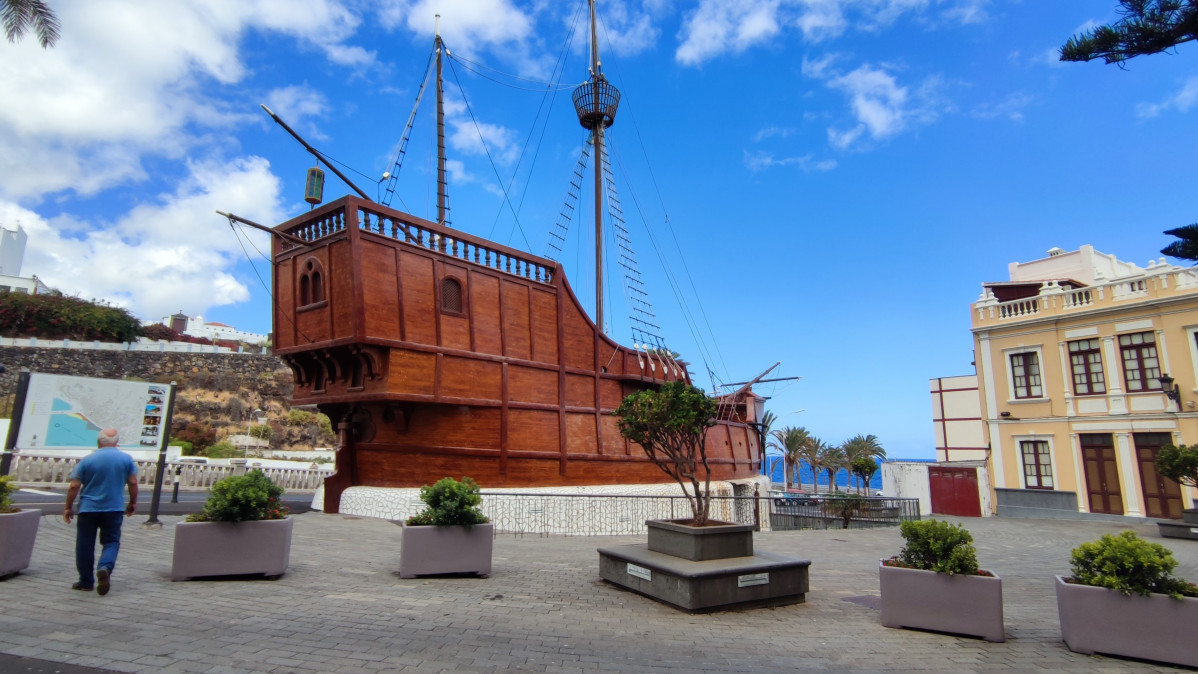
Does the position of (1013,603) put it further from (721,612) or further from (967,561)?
(721,612)

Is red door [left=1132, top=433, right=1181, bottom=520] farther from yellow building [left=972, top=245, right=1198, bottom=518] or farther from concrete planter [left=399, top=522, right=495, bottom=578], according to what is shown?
concrete planter [left=399, top=522, right=495, bottom=578]

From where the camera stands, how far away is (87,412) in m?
9.22

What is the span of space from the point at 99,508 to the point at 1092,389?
2538 cm

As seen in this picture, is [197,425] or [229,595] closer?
[229,595]

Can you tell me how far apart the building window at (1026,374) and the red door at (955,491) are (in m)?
3.34

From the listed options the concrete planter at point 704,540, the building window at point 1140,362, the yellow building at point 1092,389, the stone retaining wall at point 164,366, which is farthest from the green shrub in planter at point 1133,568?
the stone retaining wall at point 164,366

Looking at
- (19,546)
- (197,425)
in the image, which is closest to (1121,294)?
(19,546)

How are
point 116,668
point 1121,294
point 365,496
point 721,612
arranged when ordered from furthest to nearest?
point 1121,294 < point 365,496 < point 721,612 < point 116,668

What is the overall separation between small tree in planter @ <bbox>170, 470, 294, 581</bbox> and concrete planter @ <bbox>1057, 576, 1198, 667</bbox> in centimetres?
773

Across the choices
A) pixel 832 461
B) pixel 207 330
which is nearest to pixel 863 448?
pixel 832 461

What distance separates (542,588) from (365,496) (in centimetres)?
816

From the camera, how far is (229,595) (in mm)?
5715

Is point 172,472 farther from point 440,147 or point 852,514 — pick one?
point 852,514

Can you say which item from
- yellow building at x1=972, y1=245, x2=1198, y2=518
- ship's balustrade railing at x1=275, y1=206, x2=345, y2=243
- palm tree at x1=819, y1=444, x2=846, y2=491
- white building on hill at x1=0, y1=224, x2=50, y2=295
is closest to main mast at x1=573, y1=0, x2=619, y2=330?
ship's balustrade railing at x1=275, y1=206, x2=345, y2=243
